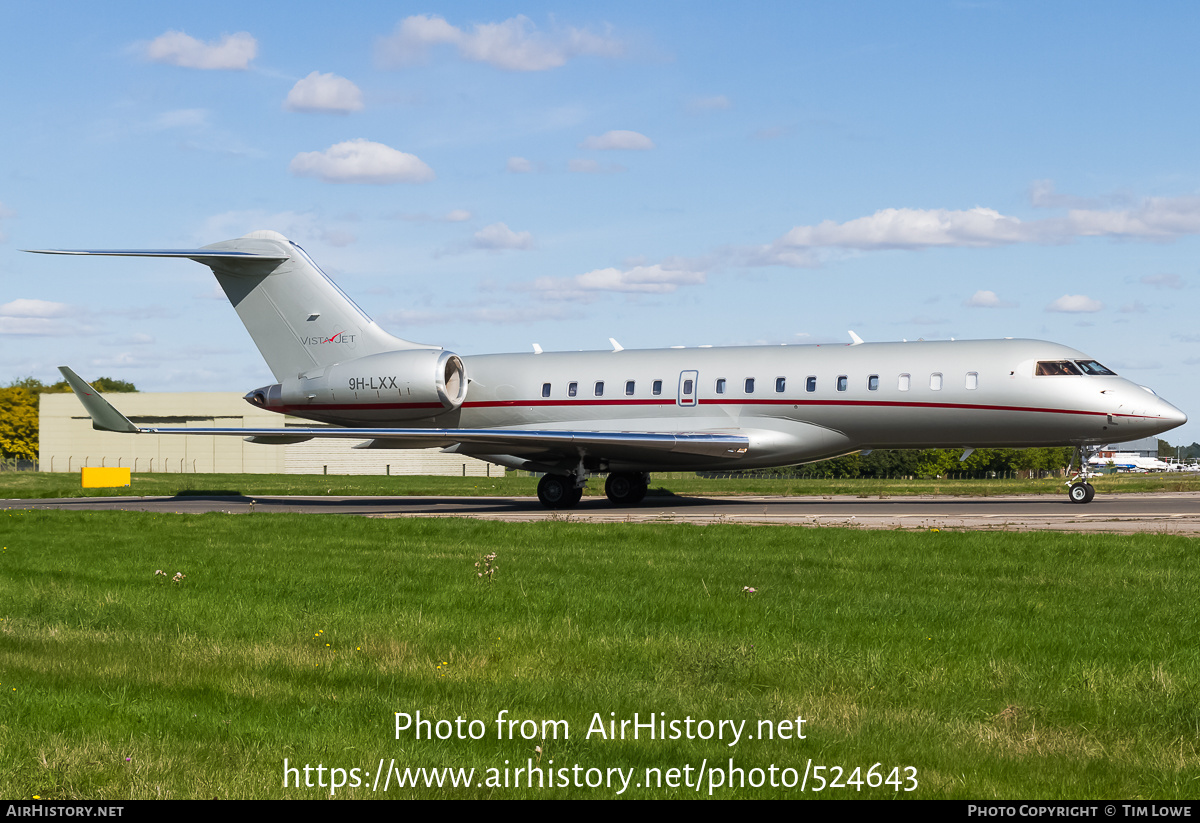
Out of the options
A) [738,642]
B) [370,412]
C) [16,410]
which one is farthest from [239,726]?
[16,410]

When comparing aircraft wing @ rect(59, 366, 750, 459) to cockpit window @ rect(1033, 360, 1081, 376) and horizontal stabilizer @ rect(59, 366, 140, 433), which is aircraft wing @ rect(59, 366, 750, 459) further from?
cockpit window @ rect(1033, 360, 1081, 376)

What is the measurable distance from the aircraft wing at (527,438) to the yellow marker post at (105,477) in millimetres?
22468

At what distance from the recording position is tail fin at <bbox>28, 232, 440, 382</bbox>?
28.7 m

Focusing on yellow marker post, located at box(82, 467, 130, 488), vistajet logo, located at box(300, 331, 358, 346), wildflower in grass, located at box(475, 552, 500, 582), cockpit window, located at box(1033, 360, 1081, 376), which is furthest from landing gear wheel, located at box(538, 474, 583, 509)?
yellow marker post, located at box(82, 467, 130, 488)

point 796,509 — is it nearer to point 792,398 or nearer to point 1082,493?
point 792,398

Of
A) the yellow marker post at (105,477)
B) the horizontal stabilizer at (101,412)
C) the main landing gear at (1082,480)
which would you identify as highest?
the horizontal stabilizer at (101,412)

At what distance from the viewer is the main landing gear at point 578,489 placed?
2634 cm

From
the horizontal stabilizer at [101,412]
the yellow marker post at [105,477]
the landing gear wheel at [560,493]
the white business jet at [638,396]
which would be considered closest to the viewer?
the white business jet at [638,396]

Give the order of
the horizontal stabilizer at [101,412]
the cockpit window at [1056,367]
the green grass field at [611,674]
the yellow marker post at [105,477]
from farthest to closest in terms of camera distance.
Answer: the yellow marker post at [105,477], the horizontal stabilizer at [101,412], the cockpit window at [1056,367], the green grass field at [611,674]

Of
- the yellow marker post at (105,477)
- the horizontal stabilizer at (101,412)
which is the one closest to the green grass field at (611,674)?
the horizontal stabilizer at (101,412)

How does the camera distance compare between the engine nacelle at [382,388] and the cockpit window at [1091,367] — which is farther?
the engine nacelle at [382,388]

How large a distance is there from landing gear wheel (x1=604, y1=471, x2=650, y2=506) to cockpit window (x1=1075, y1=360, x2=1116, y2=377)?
34.7 feet

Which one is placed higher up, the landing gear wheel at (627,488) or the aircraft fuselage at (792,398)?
the aircraft fuselage at (792,398)

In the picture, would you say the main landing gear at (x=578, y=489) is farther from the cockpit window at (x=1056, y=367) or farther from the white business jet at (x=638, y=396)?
the cockpit window at (x=1056, y=367)
